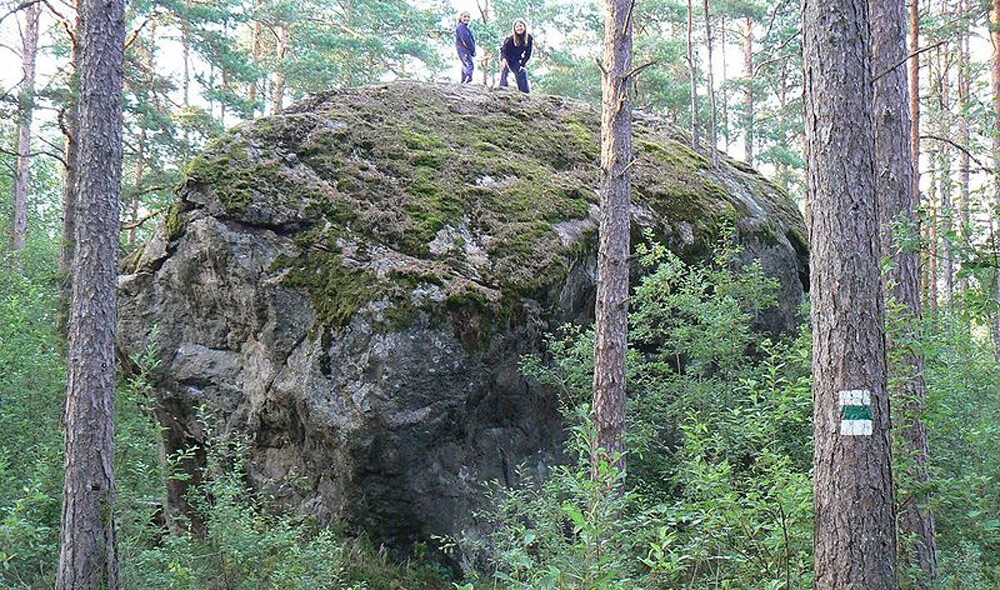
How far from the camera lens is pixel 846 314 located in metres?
3.63

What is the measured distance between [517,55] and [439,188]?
416 cm

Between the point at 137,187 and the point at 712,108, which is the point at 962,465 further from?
the point at 137,187

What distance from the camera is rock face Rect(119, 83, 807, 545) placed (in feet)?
20.8

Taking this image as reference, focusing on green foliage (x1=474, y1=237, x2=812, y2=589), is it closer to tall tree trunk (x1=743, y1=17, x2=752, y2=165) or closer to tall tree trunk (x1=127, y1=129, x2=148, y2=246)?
tall tree trunk (x1=127, y1=129, x2=148, y2=246)

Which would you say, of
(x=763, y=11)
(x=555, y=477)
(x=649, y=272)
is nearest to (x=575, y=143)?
(x=649, y=272)

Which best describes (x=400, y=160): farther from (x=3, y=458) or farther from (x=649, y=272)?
(x=3, y=458)

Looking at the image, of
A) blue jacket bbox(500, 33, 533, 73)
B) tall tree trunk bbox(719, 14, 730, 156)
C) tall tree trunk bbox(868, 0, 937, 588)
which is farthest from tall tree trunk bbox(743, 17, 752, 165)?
tall tree trunk bbox(868, 0, 937, 588)

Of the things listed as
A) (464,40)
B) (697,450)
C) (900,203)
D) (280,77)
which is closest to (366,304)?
(697,450)

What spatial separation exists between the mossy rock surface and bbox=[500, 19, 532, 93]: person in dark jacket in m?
1.06

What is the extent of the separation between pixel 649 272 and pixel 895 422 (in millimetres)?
3597

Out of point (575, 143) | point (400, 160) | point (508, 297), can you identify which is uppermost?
point (575, 143)

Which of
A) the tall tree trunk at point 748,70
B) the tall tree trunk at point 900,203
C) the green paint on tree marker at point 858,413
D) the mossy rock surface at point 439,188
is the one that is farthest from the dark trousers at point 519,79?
the tall tree trunk at point 748,70

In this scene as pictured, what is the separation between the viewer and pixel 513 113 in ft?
32.9

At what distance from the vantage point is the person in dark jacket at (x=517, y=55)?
11008 mm
